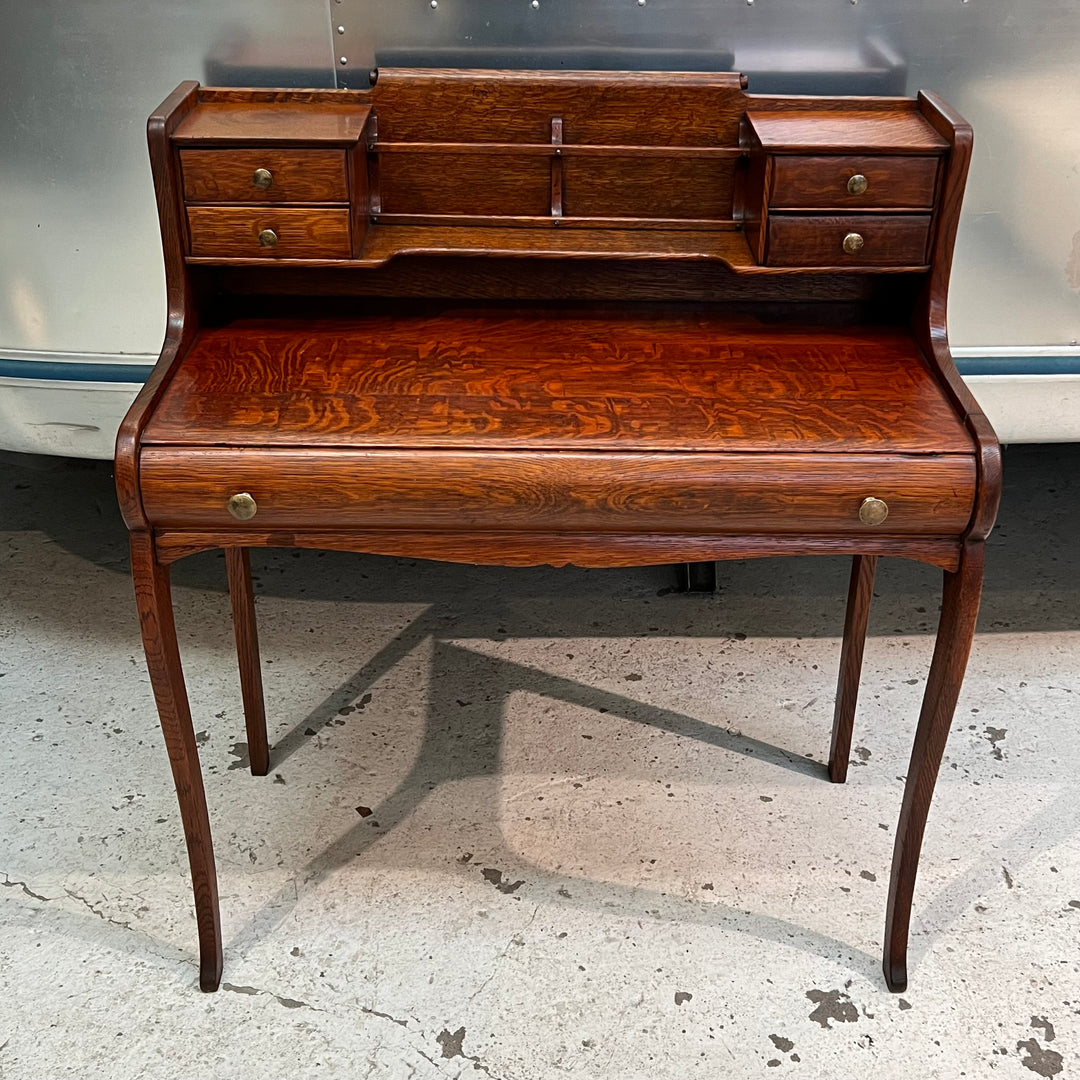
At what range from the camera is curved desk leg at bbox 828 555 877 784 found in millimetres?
2029

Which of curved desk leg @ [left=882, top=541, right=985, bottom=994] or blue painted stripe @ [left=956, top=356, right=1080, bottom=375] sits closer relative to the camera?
curved desk leg @ [left=882, top=541, right=985, bottom=994]

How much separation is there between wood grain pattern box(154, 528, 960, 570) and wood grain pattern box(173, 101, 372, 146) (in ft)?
1.70

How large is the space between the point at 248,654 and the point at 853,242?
47.5 inches

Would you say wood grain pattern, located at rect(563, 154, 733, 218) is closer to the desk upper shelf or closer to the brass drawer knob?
the desk upper shelf

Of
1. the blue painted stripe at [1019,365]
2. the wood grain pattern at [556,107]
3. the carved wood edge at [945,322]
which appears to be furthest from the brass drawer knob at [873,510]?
the blue painted stripe at [1019,365]

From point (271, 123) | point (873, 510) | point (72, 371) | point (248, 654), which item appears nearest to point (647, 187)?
point (271, 123)

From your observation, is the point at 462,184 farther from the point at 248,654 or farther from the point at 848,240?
the point at 248,654

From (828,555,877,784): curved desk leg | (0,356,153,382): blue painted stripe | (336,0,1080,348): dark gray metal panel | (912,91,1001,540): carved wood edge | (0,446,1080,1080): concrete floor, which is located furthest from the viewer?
(0,356,153,382): blue painted stripe

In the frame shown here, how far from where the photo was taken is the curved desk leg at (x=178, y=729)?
4.89ft

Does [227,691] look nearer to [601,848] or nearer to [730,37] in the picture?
[601,848]

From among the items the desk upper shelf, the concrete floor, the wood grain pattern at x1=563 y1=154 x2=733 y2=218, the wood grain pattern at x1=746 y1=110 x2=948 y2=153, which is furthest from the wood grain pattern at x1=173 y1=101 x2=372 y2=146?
the concrete floor

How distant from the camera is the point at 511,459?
1.42 meters

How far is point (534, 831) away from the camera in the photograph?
2.06 metres

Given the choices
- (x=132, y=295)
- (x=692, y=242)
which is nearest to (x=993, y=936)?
(x=692, y=242)
